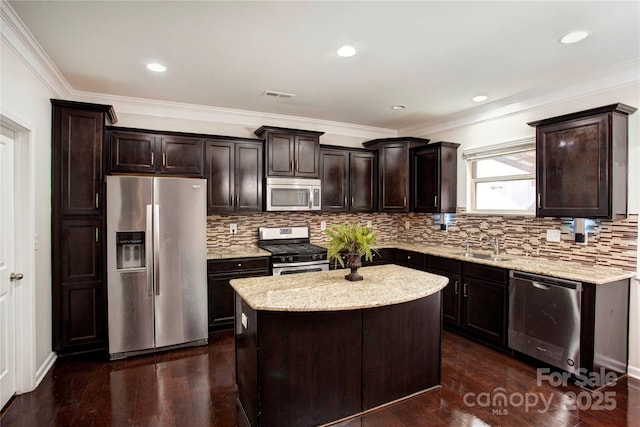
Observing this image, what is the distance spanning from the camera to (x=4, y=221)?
8.35ft

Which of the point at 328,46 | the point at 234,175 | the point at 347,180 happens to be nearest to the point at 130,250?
the point at 234,175

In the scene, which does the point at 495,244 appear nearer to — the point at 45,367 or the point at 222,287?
the point at 222,287

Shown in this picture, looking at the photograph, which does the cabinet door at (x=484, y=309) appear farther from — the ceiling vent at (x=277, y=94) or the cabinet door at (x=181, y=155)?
the cabinet door at (x=181, y=155)

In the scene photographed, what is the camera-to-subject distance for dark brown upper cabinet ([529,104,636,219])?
9.62 feet

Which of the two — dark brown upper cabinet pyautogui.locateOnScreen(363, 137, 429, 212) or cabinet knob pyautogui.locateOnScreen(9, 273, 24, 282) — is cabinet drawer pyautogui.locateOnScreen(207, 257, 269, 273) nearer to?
cabinet knob pyautogui.locateOnScreen(9, 273, 24, 282)

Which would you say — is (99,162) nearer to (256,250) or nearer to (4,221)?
(4,221)

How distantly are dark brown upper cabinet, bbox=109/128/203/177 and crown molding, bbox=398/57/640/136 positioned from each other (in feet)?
11.5

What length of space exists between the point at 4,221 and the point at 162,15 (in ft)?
6.31

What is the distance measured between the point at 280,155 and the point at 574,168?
3222mm

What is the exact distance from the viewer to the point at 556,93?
140 inches

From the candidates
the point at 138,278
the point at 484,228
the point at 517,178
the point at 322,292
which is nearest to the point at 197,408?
the point at 322,292

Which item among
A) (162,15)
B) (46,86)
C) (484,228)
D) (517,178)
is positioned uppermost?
(162,15)

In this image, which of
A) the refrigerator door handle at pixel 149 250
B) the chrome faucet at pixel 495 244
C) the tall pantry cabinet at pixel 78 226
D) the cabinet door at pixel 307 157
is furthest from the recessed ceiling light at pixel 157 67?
the chrome faucet at pixel 495 244

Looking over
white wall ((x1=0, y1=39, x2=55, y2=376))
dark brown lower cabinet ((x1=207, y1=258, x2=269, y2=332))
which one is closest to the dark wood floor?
white wall ((x1=0, y1=39, x2=55, y2=376))
